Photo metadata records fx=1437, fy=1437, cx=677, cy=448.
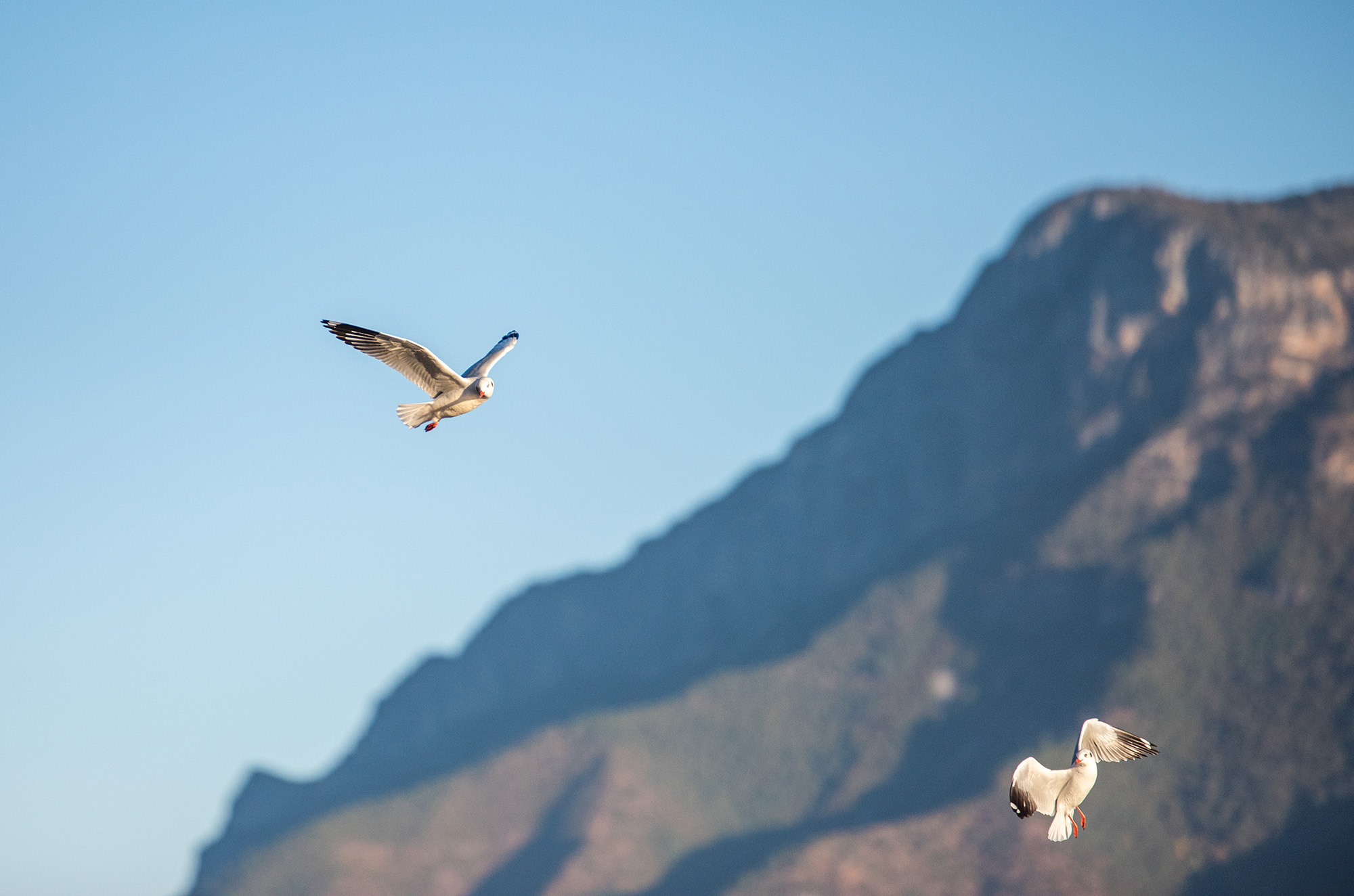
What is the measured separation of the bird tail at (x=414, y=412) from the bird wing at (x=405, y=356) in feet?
2.19

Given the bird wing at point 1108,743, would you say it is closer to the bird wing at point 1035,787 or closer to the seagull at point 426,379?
the bird wing at point 1035,787

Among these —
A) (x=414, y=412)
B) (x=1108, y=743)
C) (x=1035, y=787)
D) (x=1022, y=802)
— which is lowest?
(x=1108, y=743)

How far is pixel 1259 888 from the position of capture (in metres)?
199

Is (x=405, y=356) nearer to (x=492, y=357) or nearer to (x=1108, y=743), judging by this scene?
(x=492, y=357)

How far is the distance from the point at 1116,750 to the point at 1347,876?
179 metres

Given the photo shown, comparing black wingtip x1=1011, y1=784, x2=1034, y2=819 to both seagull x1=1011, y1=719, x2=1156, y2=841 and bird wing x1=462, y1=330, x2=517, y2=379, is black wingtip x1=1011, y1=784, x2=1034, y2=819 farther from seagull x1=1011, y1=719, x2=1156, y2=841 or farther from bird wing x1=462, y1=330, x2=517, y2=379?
bird wing x1=462, y1=330, x2=517, y2=379

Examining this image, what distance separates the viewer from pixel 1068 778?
130 ft

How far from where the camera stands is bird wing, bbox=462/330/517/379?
4653 centimetres

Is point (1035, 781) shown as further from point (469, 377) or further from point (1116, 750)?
point (469, 377)

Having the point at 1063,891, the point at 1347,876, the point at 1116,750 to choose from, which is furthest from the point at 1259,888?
the point at 1116,750

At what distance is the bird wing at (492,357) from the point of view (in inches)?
1832

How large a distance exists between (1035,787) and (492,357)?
71.9 ft

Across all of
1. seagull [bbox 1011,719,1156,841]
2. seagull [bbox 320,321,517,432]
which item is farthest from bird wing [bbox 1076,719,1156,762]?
seagull [bbox 320,321,517,432]

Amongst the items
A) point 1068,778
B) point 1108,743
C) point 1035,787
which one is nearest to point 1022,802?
point 1035,787
